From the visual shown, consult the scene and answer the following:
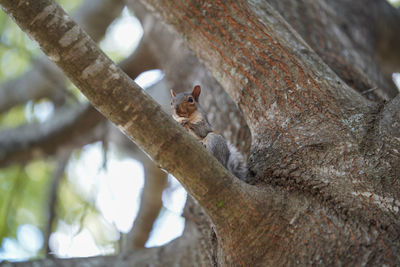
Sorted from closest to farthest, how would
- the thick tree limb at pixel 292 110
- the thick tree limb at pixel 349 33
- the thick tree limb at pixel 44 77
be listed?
the thick tree limb at pixel 292 110 < the thick tree limb at pixel 349 33 < the thick tree limb at pixel 44 77

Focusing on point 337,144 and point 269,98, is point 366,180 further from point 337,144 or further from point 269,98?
point 269,98

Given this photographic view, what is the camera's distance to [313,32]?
3.04m

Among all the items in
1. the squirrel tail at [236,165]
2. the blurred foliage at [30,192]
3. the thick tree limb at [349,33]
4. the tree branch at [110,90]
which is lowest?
the thick tree limb at [349,33]

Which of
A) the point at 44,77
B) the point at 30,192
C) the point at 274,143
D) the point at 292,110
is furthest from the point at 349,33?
the point at 30,192

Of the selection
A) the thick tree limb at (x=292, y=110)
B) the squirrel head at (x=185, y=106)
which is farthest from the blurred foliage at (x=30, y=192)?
the thick tree limb at (x=292, y=110)

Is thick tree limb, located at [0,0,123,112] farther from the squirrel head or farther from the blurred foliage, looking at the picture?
the squirrel head

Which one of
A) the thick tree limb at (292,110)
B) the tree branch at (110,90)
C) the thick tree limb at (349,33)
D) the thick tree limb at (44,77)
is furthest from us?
the thick tree limb at (44,77)

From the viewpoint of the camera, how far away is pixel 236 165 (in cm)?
232

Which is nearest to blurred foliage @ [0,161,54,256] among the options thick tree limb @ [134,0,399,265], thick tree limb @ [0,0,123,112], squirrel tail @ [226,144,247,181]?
thick tree limb @ [0,0,123,112]

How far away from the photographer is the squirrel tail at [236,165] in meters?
2.14

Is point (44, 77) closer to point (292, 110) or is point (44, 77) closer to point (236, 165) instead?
point (236, 165)

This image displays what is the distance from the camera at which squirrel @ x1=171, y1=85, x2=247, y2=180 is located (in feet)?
7.90

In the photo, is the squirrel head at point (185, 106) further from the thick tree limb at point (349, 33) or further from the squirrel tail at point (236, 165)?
the thick tree limb at point (349, 33)

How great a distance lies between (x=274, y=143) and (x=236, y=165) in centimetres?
38
